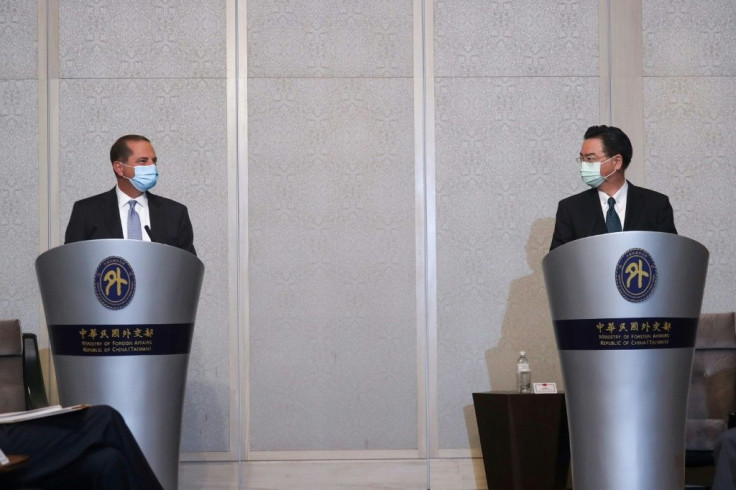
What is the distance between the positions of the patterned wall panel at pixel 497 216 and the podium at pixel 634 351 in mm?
2040

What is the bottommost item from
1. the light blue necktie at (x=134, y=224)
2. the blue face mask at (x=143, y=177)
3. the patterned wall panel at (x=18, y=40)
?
the light blue necktie at (x=134, y=224)

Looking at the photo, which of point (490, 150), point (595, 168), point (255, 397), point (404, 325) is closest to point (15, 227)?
point (255, 397)

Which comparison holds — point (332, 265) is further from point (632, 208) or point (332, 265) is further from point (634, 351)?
point (634, 351)

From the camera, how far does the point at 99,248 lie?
330 cm

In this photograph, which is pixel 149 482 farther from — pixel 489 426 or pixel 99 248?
pixel 489 426

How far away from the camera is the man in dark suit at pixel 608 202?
13.1 feet

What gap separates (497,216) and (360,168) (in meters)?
0.79

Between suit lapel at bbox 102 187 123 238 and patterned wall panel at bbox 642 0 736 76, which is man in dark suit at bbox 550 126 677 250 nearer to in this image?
patterned wall panel at bbox 642 0 736 76

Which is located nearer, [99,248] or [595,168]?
[99,248]

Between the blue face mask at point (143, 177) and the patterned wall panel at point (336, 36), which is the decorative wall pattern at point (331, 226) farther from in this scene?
the blue face mask at point (143, 177)

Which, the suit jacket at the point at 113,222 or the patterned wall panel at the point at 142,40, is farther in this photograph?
the patterned wall panel at the point at 142,40

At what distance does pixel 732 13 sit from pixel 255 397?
3.32 meters

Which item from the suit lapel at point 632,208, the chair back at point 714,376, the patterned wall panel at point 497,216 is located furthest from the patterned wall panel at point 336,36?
the chair back at point 714,376

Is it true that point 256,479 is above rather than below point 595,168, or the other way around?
below
